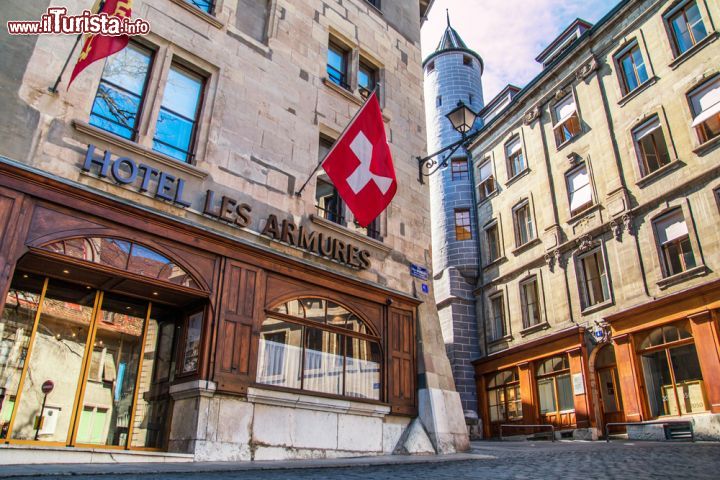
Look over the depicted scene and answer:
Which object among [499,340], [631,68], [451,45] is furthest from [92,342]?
[451,45]

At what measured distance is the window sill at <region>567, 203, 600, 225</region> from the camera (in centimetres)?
1897

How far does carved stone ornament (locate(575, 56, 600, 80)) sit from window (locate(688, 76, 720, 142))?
461 centimetres

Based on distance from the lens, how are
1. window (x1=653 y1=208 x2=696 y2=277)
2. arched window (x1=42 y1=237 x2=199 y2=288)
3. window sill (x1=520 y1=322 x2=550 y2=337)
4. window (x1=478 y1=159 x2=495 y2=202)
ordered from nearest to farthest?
arched window (x1=42 y1=237 x2=199 y2=288) < window (x1=653 y1=208 x2=696 y2=277) < window sill (x1=520 y1=322 x2=550 y2=337) < window (x1=478 y1=159 x2=495 y2=202)

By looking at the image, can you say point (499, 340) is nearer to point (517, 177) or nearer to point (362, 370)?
point (517, 177)

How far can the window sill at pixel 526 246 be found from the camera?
71.0 ft

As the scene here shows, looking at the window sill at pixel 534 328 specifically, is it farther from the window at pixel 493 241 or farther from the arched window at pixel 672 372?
the arched window at pixel 672 372

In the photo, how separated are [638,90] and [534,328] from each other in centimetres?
931

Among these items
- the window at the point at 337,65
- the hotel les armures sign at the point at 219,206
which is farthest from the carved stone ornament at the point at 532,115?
the hotel les armures sign at the point at 219,206

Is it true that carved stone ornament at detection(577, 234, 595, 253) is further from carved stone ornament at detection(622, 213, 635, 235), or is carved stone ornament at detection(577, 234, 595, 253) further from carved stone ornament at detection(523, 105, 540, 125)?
carved stone ornament at detection(523, 105, 540, 125)

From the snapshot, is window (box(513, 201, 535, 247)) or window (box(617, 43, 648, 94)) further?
window (box(513, 201, 535, 247))

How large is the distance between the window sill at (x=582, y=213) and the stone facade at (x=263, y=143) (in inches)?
338

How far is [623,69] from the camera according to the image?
19.3 m

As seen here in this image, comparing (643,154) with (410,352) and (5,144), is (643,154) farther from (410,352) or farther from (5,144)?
(5,144)

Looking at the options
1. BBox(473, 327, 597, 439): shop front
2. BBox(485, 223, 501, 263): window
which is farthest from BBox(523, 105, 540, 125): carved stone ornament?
BBox(473, 327, 597, 439): shop front
